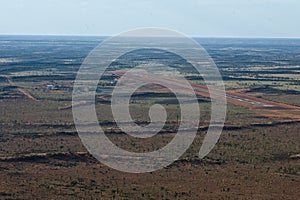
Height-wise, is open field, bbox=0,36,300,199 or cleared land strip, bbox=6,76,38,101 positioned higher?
cleared land strip, bbox=6,76,38,101

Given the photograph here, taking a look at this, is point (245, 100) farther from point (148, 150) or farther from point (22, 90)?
point (22, 90)

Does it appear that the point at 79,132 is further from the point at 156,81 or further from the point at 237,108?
the point at 156,81

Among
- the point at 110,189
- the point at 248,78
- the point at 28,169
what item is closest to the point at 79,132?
the point at 28,169

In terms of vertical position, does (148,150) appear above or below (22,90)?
below

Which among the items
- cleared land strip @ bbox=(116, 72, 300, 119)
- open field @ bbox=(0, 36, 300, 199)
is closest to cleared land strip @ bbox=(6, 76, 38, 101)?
open field @ bbox=(0, 36, 300, 199)

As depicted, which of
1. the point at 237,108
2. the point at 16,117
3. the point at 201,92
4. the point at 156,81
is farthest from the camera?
the point at 156,81

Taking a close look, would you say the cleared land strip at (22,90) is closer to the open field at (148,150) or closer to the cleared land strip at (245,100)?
the open field at (148,150)

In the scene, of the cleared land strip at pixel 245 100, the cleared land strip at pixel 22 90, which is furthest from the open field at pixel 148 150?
the cleared land strip at pixel 22 90

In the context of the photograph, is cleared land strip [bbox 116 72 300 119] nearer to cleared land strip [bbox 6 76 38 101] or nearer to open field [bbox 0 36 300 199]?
open field [bbox 0 36 300 199]

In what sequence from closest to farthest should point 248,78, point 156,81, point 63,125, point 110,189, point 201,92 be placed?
point 110,189 < point 63,125 < point 201,92 < point 156,81 < point 248,78

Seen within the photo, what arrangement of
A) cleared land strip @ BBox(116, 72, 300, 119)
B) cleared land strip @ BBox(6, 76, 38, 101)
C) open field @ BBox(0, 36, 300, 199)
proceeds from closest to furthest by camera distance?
open field @ BBox(0, 36, 300, 199), cleared land strip @ BBox(116, 72, 300, 119), cleared land strip @ BBox(6, 76, 38, 101)

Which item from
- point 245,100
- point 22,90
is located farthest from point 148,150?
point 22,90
